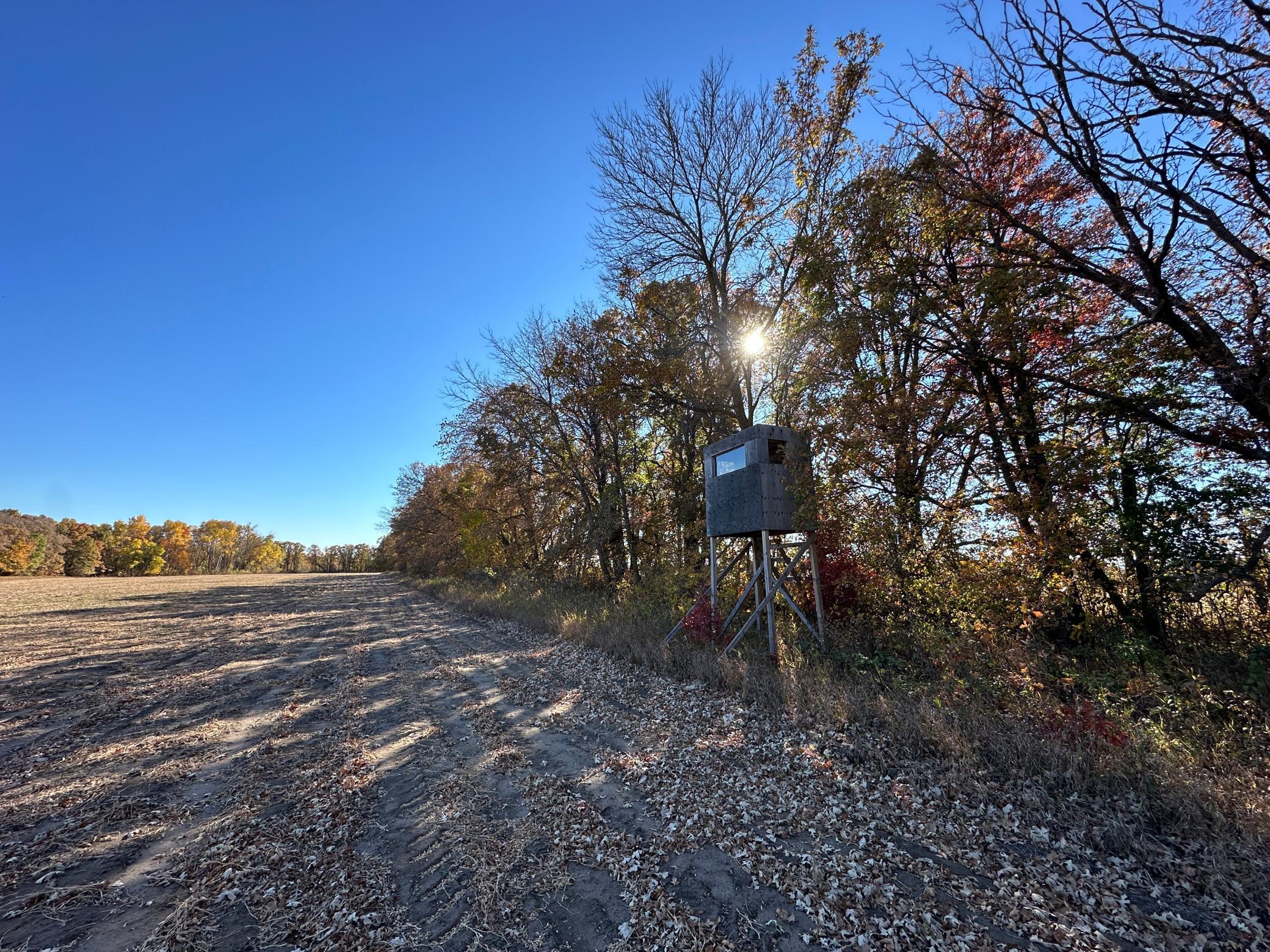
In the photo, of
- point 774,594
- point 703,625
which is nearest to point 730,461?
point 774,594

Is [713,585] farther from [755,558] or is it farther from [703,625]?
[755,558]

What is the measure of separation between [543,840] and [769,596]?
5.60 meters

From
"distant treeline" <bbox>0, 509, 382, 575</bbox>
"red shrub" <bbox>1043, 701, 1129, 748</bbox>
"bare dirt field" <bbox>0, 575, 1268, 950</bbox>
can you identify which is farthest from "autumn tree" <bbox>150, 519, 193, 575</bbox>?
"red shrub" <bbox>1043, 701, 1129, 748</bbox>

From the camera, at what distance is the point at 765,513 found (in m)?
8.54

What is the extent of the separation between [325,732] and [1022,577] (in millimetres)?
9144

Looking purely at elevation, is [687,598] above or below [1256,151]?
below

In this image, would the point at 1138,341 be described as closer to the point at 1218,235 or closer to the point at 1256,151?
the point at 1218,235

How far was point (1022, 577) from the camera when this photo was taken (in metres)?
6.56

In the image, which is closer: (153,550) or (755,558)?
(755,558)

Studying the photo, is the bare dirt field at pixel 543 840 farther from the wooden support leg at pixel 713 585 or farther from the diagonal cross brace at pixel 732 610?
the wooden support leg at pixel 713 585

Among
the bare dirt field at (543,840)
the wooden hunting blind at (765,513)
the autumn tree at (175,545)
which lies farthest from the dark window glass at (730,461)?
the autumn tree at (175,545)

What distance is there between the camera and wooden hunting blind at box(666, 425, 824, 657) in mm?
8484

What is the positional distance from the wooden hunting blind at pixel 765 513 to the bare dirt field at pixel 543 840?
2.47m

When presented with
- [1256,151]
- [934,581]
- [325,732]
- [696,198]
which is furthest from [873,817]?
[696,198]
